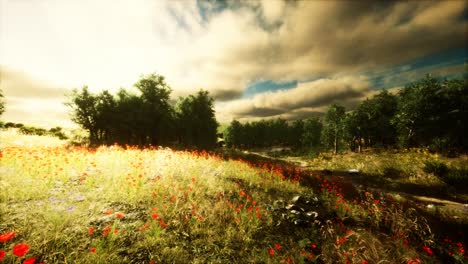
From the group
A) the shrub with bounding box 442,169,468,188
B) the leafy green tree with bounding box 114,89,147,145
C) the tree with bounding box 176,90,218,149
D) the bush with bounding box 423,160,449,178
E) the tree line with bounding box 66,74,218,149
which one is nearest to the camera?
the shrub with bounding box 442,169,468,188

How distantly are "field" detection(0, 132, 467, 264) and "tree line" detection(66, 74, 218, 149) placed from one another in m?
18.1

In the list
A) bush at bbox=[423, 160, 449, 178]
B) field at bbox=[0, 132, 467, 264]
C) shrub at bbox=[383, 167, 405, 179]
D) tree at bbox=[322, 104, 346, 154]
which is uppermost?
tree at bbox=[322, 104, 346, 154]

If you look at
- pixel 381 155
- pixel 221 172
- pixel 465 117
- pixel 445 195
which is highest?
pixel 465 117

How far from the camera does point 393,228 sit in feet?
18.1

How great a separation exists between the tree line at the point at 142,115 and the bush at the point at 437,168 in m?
27.4

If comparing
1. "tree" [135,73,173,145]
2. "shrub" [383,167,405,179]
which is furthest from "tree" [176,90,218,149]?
"shrub" [383,167,405,179]

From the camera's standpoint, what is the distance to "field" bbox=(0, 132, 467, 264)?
334cm

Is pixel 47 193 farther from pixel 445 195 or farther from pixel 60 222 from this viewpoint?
pixel 445 195

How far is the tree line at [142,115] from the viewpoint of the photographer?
22188mm

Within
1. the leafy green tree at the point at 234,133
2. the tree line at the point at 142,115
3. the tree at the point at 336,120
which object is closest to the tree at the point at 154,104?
the tree line at the point at 142,115

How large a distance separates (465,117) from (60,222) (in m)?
37.8

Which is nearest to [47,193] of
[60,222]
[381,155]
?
[60,222]

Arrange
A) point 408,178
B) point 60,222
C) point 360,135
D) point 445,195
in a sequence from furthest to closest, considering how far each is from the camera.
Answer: point 360,135 < point 408,178 < point 445,195 < point 60,222

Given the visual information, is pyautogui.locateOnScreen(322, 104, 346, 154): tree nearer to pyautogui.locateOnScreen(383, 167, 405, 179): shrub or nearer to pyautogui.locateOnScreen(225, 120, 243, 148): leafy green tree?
pyautogui.locateOnScreen(383, 167, 405, 179): shrub
